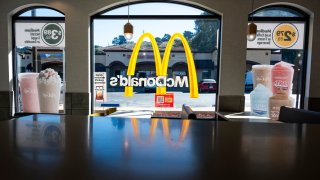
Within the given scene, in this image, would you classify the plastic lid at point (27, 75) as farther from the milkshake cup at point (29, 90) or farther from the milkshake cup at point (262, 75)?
the milkshake cup at point (262, 75)

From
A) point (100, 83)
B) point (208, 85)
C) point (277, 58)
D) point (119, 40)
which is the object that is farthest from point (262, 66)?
point (100, 83)

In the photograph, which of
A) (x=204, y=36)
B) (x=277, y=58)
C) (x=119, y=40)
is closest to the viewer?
(x=277, y=58)

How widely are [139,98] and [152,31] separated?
140 cm

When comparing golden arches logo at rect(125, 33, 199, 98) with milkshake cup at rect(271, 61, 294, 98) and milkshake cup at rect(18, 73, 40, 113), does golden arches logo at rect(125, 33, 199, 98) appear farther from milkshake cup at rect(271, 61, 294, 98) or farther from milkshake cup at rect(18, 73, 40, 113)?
milkshake cup at rect(18, 73, 40, 113)

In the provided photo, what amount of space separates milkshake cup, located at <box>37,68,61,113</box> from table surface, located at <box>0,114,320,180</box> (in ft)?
13.6

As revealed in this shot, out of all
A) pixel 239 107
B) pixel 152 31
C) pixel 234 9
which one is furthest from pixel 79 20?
pixel 239 107

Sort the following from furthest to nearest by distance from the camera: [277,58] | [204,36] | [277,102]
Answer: [204,36] < [277,58] < [277,102]

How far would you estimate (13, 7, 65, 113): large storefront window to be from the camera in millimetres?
5004

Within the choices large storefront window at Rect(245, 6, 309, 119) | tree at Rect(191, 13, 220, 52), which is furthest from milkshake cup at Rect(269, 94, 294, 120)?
tree at Rect(191, 13, 220, 52)

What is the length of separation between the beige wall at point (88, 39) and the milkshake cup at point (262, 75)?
12.3 inches

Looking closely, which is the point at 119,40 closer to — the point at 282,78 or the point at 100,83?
the point at 100,83

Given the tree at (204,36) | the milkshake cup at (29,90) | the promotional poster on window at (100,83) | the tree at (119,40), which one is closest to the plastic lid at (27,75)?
the milkshake cup at (29,90)

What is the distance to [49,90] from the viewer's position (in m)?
5.05

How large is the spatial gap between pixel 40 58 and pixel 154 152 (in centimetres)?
510
